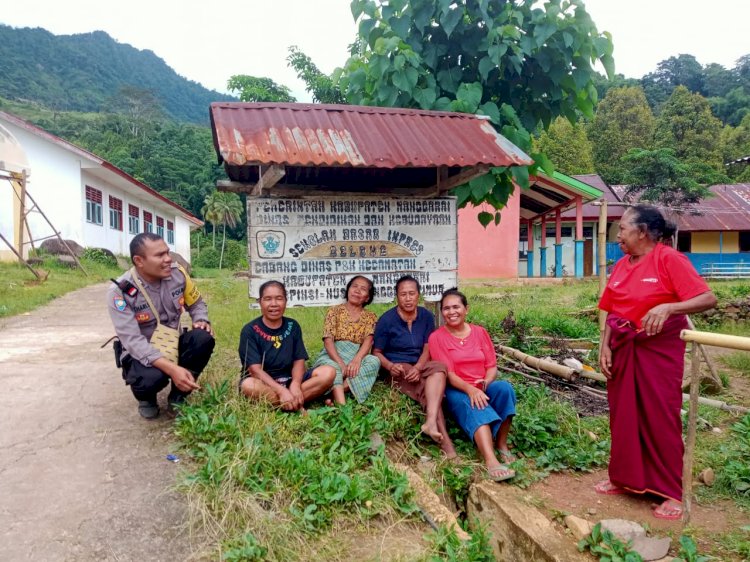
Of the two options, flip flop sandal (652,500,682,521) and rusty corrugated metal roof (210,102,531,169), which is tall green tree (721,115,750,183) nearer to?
rusty corrugated metal roof (210,102,531,169)

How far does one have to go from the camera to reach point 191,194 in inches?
1689

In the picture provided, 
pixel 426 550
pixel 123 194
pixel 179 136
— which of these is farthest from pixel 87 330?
pixel 179 136

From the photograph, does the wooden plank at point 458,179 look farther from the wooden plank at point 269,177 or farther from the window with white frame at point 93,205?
the window with white frame at point 93,205

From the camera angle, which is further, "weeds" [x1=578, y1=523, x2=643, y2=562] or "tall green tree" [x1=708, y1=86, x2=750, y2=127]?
"tall green tree" [x1=708, y1=86, x2=750, y2=127]

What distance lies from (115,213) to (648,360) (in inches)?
908

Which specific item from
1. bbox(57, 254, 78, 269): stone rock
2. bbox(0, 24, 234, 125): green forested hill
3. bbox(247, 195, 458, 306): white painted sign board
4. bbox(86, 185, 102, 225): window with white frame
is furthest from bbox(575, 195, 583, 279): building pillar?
bbox(0, 24, 234, 125): green forested hill

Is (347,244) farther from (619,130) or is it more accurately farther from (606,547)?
(619,130)

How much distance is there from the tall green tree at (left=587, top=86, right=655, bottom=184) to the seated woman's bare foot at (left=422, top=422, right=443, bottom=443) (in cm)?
3033

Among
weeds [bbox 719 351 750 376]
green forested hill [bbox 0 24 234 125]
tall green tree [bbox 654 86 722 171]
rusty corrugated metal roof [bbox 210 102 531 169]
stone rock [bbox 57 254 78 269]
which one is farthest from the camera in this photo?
green forested hill [bbox 0 24 234 125]

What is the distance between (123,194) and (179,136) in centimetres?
2486

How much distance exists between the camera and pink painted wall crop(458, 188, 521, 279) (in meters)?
18.2

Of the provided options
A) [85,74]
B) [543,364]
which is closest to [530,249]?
[543,364]

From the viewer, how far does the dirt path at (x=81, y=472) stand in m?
2.61

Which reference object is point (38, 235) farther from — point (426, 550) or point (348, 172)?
point (426, 550)
